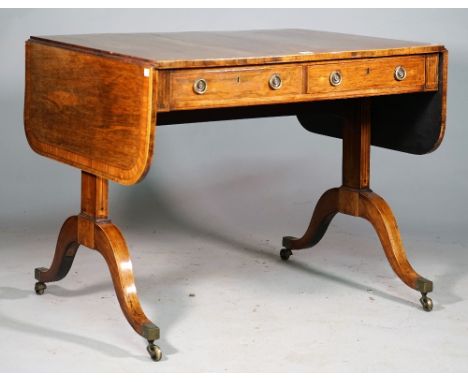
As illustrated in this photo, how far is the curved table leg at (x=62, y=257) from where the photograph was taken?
4.45 m

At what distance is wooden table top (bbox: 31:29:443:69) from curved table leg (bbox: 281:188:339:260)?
64 centimetres

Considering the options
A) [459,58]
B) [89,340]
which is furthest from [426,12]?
[89,340]

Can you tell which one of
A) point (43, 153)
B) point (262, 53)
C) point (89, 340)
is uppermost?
point (262, 53)

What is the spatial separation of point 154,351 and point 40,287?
781 millimetres

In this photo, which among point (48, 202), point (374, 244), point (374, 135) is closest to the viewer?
point (374, 135)

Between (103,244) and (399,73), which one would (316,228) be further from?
(103,244)

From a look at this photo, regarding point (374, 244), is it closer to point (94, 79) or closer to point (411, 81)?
point (411, 81)

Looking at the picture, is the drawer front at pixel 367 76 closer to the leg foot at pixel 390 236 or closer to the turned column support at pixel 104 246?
the leg foot at pixel 390 236

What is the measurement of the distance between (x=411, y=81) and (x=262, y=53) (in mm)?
584

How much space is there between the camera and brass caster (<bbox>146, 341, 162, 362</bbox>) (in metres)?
4.00

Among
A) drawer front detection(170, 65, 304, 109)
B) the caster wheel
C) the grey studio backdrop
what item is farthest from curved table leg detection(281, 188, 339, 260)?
drawer front detection(170, 65, 304, 109)

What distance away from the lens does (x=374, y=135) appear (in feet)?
16.0

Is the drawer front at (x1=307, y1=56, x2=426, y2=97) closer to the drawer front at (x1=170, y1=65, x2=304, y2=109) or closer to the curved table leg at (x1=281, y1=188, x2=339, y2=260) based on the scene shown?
the drawer front at (x1=170, y1=65, x2=304, y2=109)

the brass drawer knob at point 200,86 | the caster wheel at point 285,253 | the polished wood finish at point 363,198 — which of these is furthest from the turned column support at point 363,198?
the brass drawer knob at point 200,86
